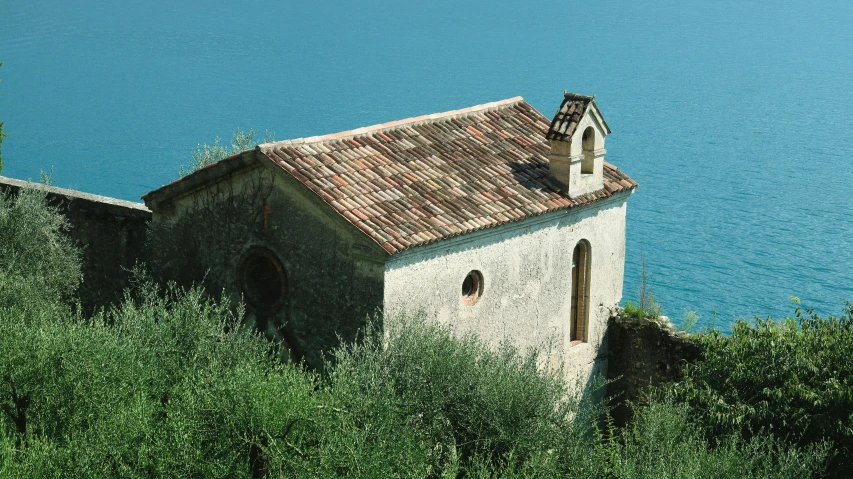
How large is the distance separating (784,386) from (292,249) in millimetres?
6975

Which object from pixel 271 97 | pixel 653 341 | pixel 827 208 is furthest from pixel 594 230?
pixel 271 97

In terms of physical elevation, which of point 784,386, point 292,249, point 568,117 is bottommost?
point 784,386

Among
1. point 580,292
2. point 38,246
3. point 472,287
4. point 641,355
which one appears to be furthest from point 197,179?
point 641,355

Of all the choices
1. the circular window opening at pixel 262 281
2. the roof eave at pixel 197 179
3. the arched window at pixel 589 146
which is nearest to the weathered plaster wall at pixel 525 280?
the arched window at pixel 589 146

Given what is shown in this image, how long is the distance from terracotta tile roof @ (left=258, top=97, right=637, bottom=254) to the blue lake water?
17747mm

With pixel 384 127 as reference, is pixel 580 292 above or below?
below

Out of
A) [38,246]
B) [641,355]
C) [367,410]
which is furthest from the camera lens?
[38,246]

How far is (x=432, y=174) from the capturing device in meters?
16.5

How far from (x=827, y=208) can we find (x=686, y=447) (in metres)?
38.8

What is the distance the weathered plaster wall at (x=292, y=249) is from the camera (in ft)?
49.2

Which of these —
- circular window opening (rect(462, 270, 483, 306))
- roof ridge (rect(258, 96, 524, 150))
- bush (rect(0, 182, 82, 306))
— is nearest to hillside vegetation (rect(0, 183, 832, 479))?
circular window opening (rect(462, 270, 483, 306))

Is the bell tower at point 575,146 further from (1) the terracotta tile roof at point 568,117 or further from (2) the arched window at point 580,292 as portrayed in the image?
(2) the arched window at point 580,292

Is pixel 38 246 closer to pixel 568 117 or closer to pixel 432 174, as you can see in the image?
pixel 432 174

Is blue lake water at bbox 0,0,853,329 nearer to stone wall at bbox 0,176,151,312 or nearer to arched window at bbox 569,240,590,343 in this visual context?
arched window at bbox 569,240,590,343
